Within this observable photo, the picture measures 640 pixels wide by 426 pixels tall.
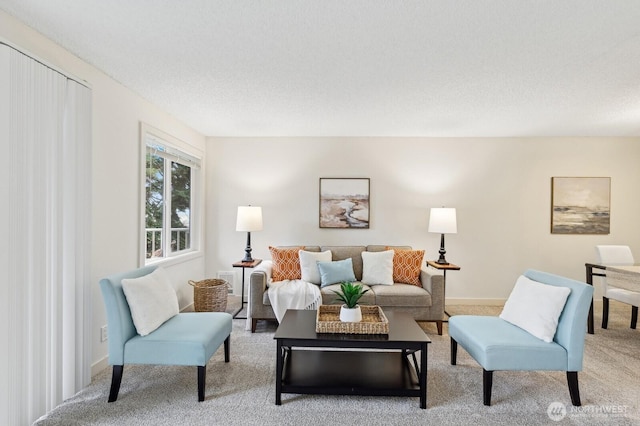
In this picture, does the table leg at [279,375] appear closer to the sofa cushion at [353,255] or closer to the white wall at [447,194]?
the sofa cushion at [353,255]

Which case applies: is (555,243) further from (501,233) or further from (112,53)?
(112,53)

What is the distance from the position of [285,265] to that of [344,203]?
129 cm

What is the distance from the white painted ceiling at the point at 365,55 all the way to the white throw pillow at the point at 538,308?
1.64 m

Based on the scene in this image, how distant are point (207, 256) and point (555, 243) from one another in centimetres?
492

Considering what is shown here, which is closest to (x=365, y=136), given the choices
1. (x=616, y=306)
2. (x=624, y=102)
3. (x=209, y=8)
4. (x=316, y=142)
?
(x=316, y=142)

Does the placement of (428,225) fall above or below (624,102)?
below

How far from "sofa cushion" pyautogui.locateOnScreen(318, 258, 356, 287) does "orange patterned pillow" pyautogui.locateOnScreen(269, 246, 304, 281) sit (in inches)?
12.6

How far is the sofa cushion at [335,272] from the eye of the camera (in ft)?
11.8

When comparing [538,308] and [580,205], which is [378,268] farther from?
[580,205]

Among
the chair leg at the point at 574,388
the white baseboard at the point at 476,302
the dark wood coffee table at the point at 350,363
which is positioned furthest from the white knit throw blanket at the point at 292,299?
the white baseboard at the point at 476,302

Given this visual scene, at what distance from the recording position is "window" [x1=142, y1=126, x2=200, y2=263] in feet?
11.3

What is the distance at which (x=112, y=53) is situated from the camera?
7.47 ft

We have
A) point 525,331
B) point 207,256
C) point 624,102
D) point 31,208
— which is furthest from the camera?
point 207,256

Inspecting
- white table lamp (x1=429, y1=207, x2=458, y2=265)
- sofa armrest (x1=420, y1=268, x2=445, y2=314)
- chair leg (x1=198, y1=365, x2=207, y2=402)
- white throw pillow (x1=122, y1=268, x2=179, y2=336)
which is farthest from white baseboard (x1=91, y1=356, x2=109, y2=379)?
white table lamp (x1=429, y1=207, x2=458, y2=265)
